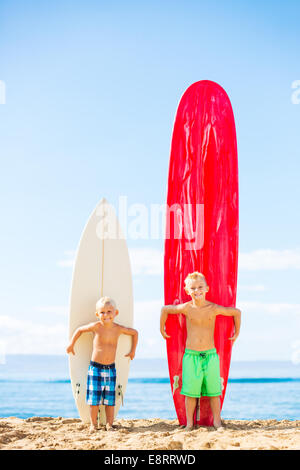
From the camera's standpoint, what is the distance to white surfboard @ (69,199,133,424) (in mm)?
4133

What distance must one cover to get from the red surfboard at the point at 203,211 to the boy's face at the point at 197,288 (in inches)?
13.4

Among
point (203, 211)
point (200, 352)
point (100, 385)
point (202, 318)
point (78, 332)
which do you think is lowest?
point (100, 385)

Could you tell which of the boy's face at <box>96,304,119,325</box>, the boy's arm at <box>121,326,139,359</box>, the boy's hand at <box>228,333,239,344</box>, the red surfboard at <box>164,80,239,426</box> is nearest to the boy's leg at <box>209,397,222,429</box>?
the red surfboard at <box>164,80,239,426</box>

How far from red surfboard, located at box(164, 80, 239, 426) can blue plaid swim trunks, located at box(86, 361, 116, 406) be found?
525mm

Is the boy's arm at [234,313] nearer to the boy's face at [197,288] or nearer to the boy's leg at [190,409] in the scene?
the boy's face at [197,288]

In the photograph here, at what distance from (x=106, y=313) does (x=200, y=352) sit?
76 centimetres

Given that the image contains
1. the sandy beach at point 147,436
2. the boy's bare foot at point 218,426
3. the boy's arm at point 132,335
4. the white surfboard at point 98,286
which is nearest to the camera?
the sandy beach at point 147,436

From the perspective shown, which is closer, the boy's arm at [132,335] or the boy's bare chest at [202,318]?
the boy's bare chest at [202,318]

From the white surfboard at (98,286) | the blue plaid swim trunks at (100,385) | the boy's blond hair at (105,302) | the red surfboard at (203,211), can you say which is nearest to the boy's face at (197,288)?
the red surfboard at (203,211)

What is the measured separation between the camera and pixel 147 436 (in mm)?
3447

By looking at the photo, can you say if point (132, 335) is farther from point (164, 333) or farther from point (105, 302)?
point (105, 302)

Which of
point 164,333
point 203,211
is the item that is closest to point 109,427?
point 164,333

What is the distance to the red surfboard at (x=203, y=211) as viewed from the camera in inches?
163
